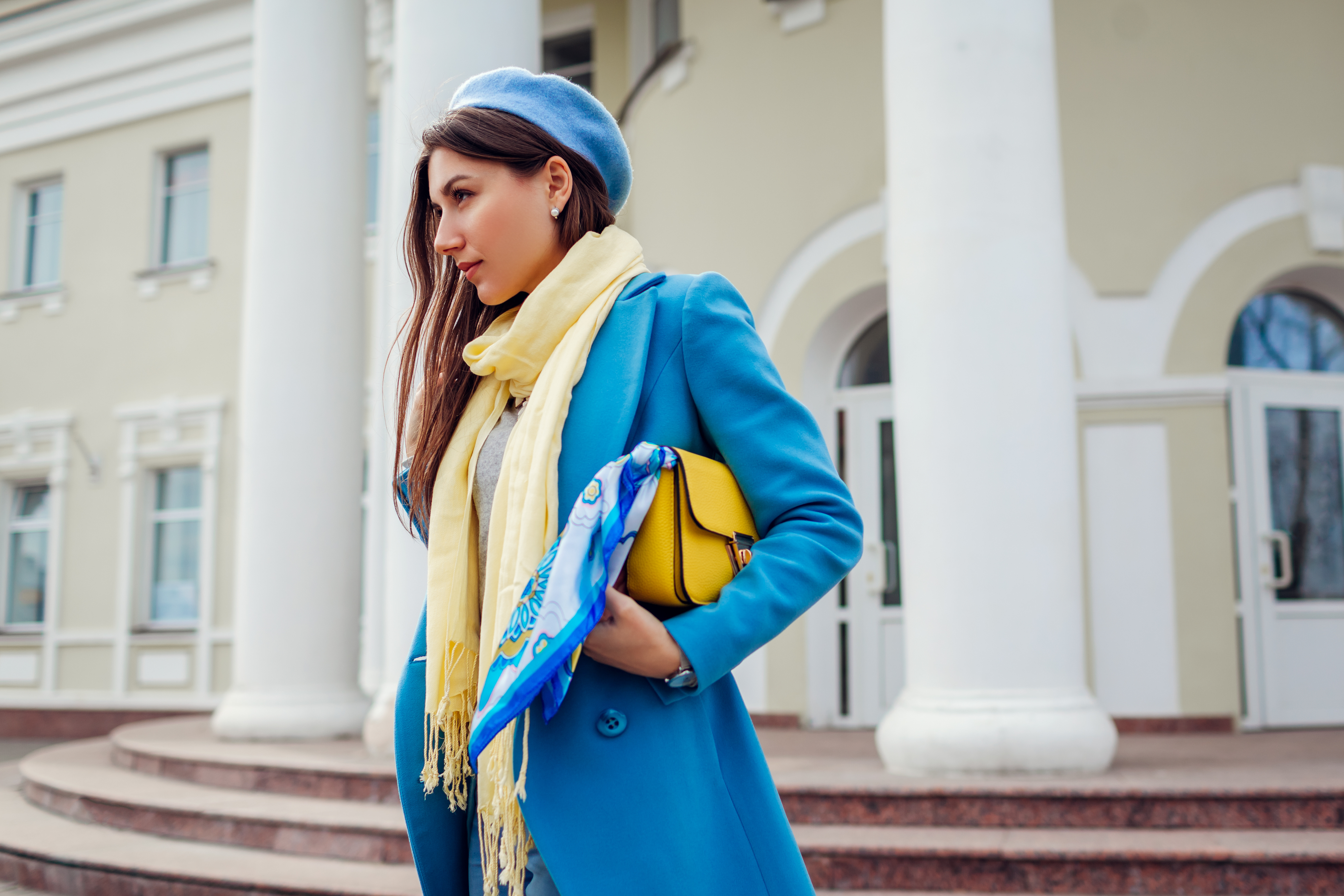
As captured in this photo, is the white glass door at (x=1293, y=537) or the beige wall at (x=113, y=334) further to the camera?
the beige wall at (x=113, y=334)

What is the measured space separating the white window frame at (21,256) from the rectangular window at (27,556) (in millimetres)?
2154

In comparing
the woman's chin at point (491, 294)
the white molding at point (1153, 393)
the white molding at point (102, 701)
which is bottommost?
the white molding at point (102, 701)

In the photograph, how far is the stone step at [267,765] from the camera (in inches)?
234

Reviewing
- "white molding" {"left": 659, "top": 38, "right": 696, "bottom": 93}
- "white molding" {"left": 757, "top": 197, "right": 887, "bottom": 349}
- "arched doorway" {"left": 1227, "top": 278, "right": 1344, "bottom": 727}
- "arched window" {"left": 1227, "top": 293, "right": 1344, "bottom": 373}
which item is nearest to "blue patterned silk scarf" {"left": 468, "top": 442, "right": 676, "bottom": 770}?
"white molding" {"left": 757, "top": 197, "right": 887, "bottom": 349}

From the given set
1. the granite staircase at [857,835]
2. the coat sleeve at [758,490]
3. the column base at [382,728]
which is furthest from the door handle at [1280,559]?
the coat sleeve at [758,490]

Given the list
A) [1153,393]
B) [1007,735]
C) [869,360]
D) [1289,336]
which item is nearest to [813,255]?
[869,360]

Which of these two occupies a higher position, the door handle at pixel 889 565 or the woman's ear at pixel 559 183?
the woman's ear at pixel 559 183

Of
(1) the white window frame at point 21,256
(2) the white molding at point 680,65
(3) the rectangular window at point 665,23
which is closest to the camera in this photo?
(2) the white molding at point 680,65

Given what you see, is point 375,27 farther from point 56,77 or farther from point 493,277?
point 493,277

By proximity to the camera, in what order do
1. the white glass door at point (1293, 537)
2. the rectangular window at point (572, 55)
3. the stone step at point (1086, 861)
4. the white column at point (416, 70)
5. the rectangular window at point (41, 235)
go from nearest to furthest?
1. the stone step at point (1086, 861)
2. the white column at point (416, 70)
3. the white glass door at point (1293, 537)
4. the rectangular window at point (572, 55)
5. the rectangular window at point (41, 235)

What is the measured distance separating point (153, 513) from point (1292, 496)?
1113 centimetres

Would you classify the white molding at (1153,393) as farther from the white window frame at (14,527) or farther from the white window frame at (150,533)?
the white window frame at (14,527)

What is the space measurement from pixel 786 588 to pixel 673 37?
403 inches

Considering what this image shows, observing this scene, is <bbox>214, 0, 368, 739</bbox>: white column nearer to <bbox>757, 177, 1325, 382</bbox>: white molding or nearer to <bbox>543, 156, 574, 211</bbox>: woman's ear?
<bbox>757, 177, 1325, 382</bbox>: white molding
